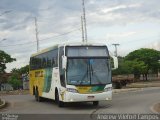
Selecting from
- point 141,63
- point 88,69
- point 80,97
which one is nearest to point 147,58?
point 141,63

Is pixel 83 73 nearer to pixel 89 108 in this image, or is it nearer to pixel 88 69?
pixel 88 69

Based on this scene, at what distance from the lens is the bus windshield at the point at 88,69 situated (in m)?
23.8

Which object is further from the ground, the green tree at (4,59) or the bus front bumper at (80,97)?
the green tree at (4,59)

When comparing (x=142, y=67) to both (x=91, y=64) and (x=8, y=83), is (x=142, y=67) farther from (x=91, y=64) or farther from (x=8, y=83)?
(x=91, y=64)

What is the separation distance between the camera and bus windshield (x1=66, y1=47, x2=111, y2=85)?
23781 millimetres

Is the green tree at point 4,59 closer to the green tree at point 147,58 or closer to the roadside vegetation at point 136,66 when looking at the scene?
Answer: the roadside vegetation at point 136,66

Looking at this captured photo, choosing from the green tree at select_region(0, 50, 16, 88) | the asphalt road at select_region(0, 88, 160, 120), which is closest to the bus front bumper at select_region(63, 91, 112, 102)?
the asphalt road at select_region(0, 88, 160, 120)

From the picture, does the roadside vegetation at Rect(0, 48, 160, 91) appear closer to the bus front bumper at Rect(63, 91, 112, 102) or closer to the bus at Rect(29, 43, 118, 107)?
the bus at Rect(29, 43, 118, 107)

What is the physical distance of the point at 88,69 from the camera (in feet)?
78.5

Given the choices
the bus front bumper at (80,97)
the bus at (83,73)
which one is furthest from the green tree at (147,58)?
the bus front bumper at (80,97)

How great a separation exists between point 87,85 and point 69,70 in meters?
1.22

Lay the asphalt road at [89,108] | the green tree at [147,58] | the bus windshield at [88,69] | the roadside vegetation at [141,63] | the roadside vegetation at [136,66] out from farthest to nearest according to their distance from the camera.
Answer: the green tree at [147,58] → the roadside vegetation at [141,63] → the roadside vegetation at [136,66] → the bus windshield at [88,69] → the asphalt road at [89,108]

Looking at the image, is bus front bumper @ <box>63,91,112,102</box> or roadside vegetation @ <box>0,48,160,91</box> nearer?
bus front bumper @ <box>63,91,112,102</box>

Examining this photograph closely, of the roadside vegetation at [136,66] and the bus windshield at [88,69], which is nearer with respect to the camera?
the bus windshield at [88,69]
